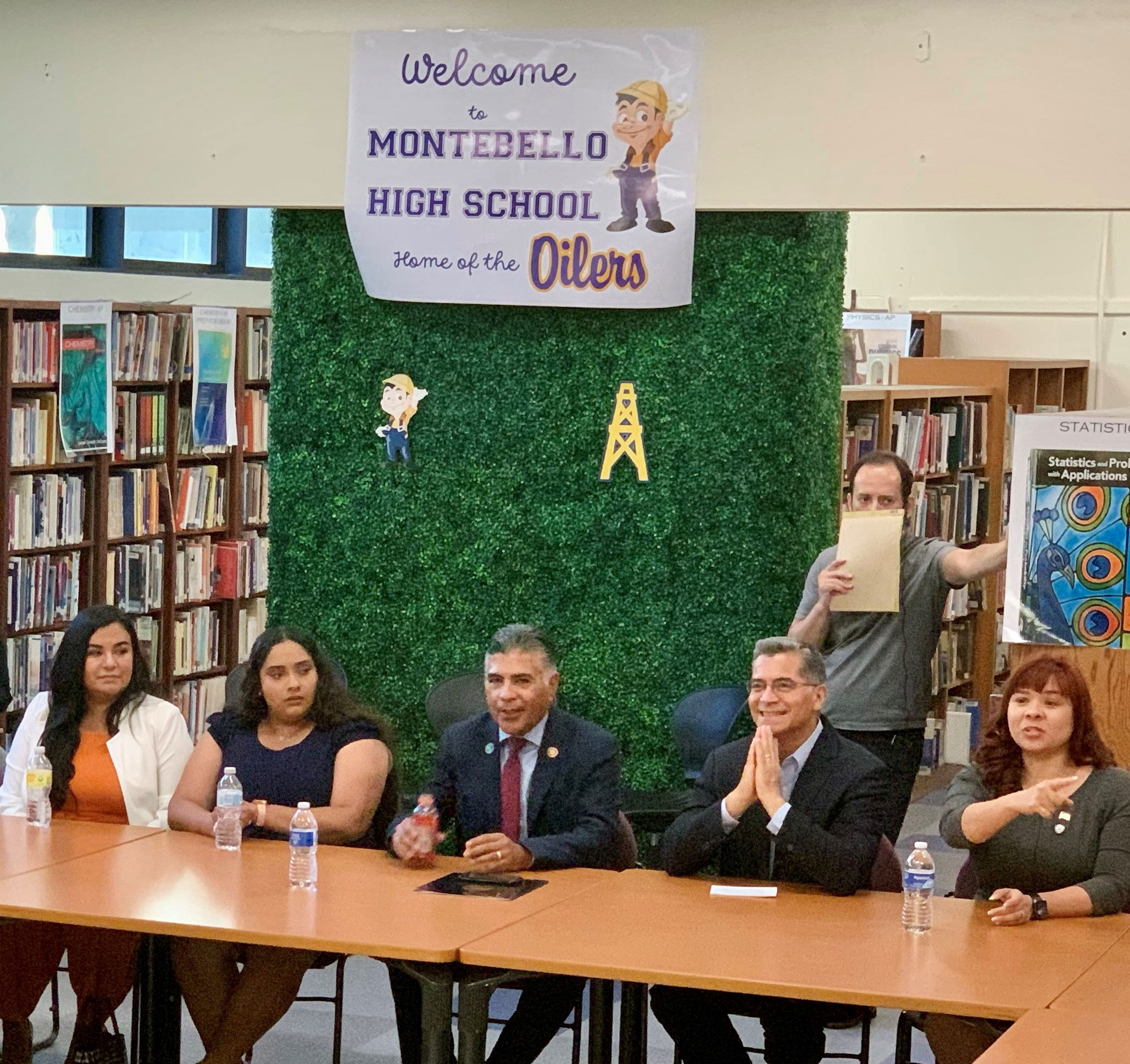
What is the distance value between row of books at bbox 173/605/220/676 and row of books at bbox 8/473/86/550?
940mm

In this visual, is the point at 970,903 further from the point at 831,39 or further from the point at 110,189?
the point at 110,189

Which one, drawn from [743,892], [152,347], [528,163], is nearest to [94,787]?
[743,892]

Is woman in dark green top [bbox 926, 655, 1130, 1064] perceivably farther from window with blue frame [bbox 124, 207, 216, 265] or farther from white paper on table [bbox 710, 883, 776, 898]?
Answer: window with blue frame [bbox 124, 207, 216, 265]

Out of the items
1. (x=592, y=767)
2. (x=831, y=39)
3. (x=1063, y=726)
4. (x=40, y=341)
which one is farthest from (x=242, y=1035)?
(x=40, y=341)

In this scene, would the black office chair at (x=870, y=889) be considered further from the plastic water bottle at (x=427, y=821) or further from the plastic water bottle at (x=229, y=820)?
the plastic water bottle at (x=229, y=820)

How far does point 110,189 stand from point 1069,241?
708 cm

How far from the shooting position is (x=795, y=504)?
5.89 meters

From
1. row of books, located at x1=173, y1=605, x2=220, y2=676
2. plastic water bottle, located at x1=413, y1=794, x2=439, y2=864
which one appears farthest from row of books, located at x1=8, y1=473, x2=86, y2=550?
plastic water bottle, located at x1=413, y1=794, x2=439, y2=864

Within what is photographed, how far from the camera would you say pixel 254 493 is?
32.2ft

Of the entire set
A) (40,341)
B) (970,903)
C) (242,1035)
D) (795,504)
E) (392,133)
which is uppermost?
(392,133)

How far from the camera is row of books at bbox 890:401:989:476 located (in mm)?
8797

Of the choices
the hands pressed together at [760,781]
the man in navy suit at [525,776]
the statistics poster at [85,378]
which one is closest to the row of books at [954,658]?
the statistics poster at [85,378]

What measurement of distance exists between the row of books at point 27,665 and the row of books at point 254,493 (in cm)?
160

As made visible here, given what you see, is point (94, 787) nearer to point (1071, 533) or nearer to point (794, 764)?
point (794, 764)
